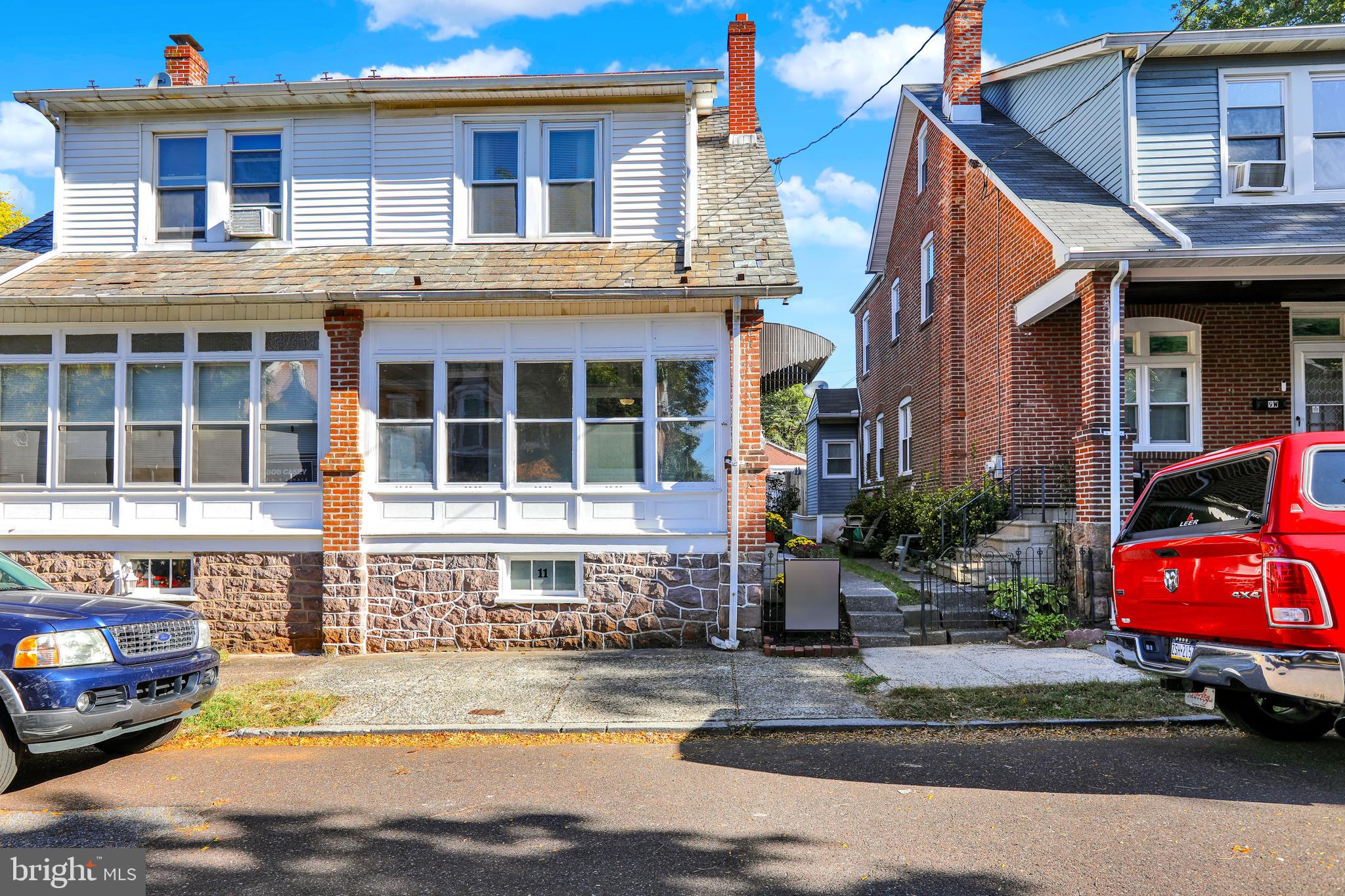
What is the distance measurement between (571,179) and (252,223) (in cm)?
410

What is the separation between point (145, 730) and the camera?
22.6ft

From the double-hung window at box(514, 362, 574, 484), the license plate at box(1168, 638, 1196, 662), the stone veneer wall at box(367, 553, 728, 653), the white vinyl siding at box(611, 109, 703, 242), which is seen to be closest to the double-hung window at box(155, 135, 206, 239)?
the double-hung window at box(514, 362, 574, 484)

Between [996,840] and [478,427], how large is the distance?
7.88 m

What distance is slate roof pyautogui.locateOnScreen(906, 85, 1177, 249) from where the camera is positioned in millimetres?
11258

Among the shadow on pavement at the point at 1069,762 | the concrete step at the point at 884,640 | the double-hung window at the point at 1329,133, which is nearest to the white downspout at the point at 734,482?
the concrete step at the point at 884,640

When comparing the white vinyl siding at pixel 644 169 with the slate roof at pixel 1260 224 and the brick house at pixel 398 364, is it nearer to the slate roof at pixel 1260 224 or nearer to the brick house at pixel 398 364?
the brick house at pixel 398 364

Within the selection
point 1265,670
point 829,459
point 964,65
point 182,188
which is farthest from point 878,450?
point 1265,670

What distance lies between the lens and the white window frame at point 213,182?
11867 mm

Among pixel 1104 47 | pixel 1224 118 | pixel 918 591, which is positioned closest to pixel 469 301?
pixel 918 591

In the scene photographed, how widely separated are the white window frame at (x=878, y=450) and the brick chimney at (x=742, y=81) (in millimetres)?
10675

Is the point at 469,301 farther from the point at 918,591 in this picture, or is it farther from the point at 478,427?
the point at 918,591

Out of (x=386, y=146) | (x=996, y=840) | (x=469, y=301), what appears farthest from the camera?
(x=386, y=146)

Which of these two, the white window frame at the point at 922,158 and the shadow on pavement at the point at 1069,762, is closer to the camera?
the shadow on pavement at the point at 1069,762

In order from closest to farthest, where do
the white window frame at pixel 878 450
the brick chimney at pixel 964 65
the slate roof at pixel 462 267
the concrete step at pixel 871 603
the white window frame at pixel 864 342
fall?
the slate roof at pixel 462 267, the concrete step at pixel 871 603, the brick chimney at pixel 964 65, the white window frame at pixel 878 450, the white window frame at pixel 864 342
